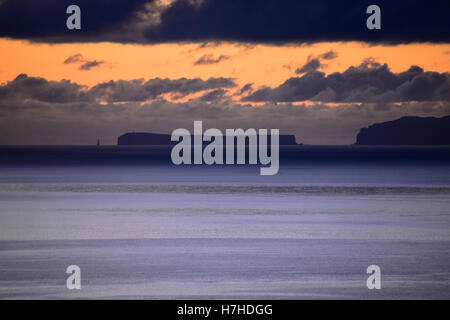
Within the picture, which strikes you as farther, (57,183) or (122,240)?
(57,183)

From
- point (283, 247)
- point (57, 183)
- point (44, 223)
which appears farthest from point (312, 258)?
point (57, 183)

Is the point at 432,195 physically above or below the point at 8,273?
above

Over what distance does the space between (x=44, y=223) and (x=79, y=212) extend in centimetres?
504

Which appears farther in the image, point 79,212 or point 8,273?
point 79,212

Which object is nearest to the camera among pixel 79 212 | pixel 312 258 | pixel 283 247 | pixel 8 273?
pixel 8 273

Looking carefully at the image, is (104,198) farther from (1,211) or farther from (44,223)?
(44,223)

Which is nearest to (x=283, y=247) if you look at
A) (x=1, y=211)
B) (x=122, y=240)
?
(x=122, y=240)

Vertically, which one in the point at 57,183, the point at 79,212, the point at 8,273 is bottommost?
the point at 8,273

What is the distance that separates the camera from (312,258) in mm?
22547

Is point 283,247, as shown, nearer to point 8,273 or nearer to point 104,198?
point 8,273
